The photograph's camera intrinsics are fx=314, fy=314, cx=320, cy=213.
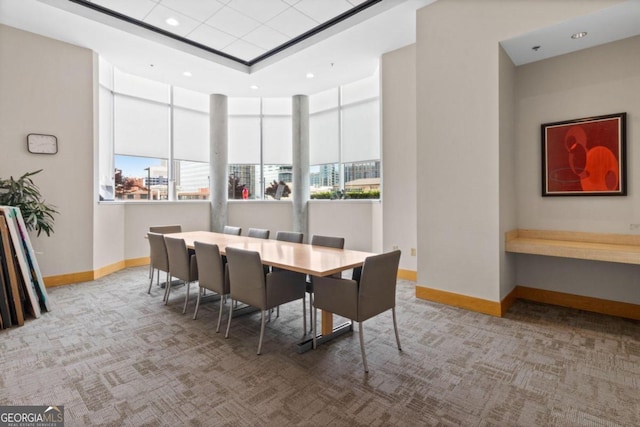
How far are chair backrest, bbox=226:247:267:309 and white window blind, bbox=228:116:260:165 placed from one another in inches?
191

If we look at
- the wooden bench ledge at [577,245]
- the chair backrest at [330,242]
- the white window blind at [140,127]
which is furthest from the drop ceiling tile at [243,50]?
the wooden bench ledge at [577,245]

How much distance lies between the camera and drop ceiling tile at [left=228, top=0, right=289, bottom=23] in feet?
13.1

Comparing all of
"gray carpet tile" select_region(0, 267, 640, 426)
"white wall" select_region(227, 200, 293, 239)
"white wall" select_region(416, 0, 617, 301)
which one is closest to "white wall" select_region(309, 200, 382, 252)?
"white wall" select_region(227, 200, 293, 239)

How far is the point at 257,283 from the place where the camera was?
269cm

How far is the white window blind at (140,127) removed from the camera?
5.87 metres

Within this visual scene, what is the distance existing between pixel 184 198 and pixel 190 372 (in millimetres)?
5027

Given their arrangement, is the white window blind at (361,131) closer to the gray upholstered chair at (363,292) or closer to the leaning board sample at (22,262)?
the gray upholstered chair at (363,292)

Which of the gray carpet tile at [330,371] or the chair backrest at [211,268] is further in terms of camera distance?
the chair backrest at [211,268]

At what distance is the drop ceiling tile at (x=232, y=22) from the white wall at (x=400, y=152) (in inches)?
85.4

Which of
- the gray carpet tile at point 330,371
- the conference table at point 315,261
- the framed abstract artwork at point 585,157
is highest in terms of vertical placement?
the framed abstract artwork at point 585,157

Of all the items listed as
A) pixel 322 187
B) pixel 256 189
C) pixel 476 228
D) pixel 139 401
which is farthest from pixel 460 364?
pixel 256 189

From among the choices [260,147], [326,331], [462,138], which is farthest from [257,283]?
[260,147]

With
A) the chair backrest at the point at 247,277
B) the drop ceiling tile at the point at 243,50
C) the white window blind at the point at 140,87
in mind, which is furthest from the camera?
the white window blind at the point at 140,87

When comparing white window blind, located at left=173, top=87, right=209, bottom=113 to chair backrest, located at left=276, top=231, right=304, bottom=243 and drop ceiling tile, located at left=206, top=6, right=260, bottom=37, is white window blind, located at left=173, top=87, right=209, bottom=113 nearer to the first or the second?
drop ceiling tile, located at left=206, top=6, right=260, bottom=37
